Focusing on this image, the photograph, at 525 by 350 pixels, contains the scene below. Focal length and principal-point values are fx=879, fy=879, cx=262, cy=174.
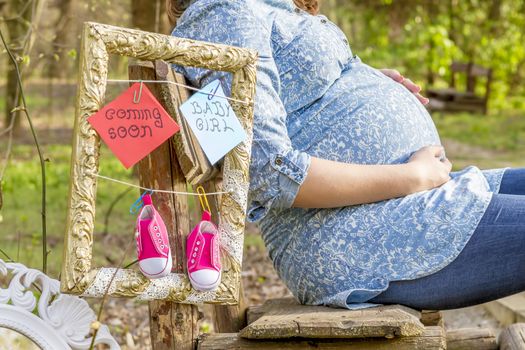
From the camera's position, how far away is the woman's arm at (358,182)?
2.30m

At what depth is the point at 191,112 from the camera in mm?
2104

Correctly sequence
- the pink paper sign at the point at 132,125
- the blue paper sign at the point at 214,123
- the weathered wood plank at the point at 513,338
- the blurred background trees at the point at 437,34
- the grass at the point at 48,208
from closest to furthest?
the pink paper sign at the point at 132,125 → the blue paper sign at the point at 214,123 → the weathered wood plank at the point at 513,338 → the grass at the point at 48,208 → the blurred background trees at the point at 437,34

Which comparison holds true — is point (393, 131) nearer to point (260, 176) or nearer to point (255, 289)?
point (260, 176)

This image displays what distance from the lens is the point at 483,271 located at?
91.0 inches

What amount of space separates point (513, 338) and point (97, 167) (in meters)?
1.90

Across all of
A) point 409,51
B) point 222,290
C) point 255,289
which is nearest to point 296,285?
point 222,290

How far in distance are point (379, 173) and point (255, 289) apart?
3.11m

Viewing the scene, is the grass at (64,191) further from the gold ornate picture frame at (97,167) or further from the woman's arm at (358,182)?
the woman's arm at (358,182)

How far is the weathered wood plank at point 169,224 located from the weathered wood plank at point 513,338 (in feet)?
4.66

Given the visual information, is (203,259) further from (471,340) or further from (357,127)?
(471,340)

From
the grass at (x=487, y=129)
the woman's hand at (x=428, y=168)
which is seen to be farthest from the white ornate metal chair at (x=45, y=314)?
the grass at (x=487, y=129)

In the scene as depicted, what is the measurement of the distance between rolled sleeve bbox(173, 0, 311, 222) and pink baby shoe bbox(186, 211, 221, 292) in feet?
0.71

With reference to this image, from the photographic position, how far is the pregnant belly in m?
2.45

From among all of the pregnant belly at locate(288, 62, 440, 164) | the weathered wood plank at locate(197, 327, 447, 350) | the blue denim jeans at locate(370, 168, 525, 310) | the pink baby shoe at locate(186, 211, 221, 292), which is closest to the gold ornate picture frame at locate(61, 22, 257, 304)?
the pink baby shoe at locate(186, 211, 221, 292)
